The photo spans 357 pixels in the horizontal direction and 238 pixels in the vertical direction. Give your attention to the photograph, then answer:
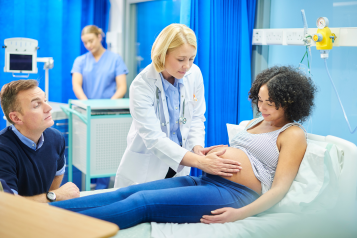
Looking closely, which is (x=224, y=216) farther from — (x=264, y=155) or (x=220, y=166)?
(x=264, y=155)

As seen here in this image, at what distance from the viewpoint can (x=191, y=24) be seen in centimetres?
238

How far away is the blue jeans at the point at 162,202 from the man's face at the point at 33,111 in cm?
38

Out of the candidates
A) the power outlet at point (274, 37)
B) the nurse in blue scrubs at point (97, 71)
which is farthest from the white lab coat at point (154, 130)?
the nurse in blue scrubs at point (97, 71)

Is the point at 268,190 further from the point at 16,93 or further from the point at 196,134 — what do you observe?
the point at 16,93

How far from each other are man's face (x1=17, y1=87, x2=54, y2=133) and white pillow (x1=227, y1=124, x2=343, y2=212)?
1134 millimetres

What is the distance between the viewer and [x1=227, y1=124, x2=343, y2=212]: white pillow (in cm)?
159

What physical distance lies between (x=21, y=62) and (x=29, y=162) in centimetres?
153

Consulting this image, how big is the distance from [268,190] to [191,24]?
4.05 ft

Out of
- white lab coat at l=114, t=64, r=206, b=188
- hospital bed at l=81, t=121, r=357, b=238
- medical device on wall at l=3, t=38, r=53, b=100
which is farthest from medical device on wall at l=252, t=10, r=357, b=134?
medical device on wall at l=3, t=38, r=53, b=100

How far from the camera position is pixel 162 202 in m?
1.55

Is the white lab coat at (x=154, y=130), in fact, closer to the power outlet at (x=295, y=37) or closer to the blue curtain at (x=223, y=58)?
the blue curtain at (x=223, y=58)

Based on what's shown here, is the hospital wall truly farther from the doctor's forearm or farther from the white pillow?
the doctor's forearm

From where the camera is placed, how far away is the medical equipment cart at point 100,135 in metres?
2.86

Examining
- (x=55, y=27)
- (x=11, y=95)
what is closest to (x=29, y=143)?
(x=11, y=95)
